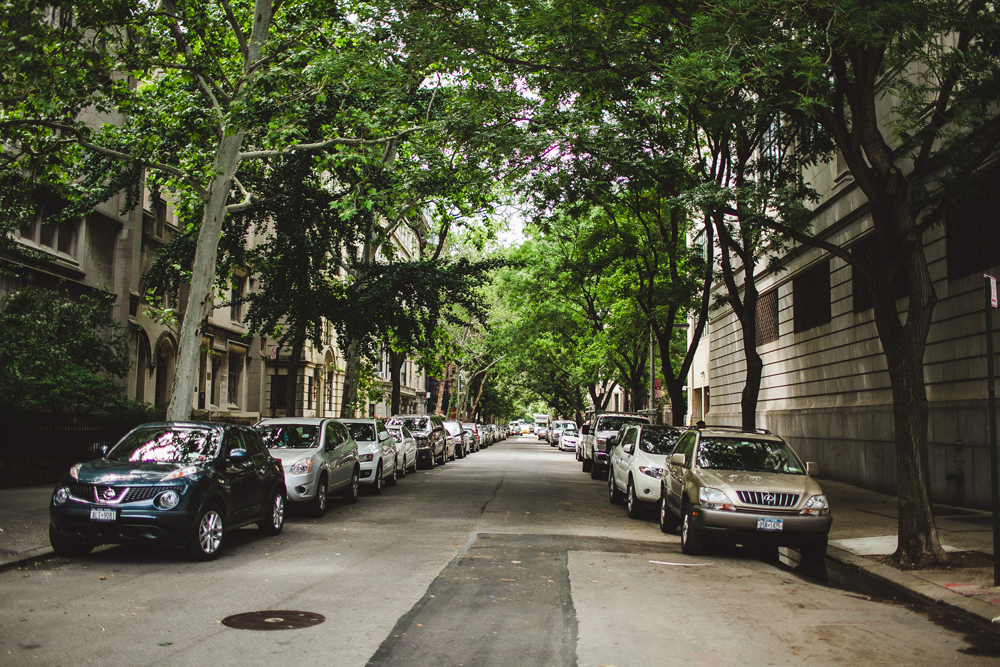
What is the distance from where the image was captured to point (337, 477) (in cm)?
1509

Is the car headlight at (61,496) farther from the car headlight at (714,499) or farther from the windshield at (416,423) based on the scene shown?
the windshield at (416,423)

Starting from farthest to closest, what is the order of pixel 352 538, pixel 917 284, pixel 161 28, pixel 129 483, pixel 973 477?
pixel 161 28
pixel 973 477
pixel 352 538
pixel 917 284
pixel 129 483

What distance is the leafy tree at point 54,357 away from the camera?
1597 centimetres

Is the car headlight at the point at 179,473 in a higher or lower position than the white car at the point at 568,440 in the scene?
higher

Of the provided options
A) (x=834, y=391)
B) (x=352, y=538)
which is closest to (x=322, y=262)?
(x=352, y=538)

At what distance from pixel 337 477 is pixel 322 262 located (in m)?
9.34

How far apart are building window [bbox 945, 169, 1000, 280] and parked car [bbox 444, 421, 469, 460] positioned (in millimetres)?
23225

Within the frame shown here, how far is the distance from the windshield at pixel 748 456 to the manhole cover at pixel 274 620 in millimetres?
6045

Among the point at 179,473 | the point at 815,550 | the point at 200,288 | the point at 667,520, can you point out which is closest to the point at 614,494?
the point at 667,520

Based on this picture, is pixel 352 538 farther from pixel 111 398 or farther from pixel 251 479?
pixel 111 398

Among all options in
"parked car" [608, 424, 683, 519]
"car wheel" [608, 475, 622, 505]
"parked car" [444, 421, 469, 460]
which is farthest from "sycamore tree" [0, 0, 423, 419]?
A: "parked car" [444, 421, 469, 460]

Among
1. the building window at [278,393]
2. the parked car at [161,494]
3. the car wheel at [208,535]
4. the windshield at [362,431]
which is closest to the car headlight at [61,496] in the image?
the parked car at [161,494]

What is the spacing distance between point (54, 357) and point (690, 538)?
44.2ft

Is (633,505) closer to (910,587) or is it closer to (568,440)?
(910,587)
